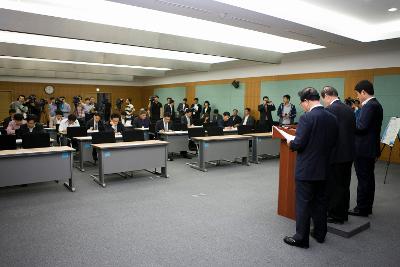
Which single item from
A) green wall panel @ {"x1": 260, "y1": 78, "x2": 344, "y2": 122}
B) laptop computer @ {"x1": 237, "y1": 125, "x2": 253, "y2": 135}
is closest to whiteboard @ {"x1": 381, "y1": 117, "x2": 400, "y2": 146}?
laptop computer @ {"x1": 237, "y1": 125, "x2": 253, "y2": 135}

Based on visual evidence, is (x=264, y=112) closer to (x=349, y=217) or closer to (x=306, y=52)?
(x=306, y=52)

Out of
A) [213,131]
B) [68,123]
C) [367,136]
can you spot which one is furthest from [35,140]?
[367,136]

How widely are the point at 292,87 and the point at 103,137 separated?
22.6 ft

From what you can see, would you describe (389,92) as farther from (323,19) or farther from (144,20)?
(144,20)

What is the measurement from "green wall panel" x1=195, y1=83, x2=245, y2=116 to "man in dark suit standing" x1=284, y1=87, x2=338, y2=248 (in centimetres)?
938

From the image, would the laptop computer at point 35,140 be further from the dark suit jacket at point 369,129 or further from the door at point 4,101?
the door at point 4,101

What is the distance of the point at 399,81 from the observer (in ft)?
26.2

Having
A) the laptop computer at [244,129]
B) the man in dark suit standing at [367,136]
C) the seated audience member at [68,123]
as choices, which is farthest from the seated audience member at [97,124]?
the man in dark suit standing at [367,136]

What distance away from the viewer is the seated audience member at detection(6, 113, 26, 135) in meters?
6.26

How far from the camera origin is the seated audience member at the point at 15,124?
6.26 m

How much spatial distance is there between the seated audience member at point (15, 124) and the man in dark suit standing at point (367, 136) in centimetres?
617

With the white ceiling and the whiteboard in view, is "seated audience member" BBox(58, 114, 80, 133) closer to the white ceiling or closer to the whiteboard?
the white ceiling

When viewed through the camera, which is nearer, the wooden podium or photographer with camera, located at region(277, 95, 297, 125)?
the wooden podium

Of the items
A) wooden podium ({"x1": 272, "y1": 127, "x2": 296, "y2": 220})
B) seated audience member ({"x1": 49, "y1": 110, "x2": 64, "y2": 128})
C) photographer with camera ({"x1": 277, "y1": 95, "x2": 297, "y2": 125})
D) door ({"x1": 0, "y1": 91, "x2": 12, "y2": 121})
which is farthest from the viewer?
door ({"x1": 0, "y1": 91, "x2": 12, "y2": 121})
